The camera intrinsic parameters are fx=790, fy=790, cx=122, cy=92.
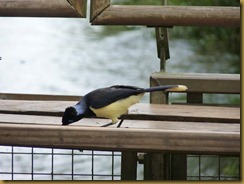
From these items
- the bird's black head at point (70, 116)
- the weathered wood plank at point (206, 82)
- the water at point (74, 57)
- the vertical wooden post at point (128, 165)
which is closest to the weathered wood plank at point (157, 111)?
the bird's black head at point (70, 116)

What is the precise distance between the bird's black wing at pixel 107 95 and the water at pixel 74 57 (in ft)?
12.6

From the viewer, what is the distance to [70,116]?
1893mm

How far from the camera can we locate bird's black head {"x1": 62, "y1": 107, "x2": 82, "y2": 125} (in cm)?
187

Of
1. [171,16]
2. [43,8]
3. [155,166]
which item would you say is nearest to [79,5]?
[43,8]

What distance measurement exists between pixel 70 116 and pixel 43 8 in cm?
44

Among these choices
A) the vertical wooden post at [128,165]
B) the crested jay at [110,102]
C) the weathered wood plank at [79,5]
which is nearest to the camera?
the crested jay at [110,102]

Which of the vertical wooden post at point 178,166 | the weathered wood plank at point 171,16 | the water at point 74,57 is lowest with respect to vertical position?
the vertical wooden post at point 178,166

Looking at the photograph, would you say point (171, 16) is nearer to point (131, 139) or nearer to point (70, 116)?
point (70, 116)

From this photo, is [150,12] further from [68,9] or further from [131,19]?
[68,9]

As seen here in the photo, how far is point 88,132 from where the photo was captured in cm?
155

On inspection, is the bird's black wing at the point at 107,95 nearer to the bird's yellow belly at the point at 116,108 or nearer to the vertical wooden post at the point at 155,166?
the bird's yellow belly at the point at 116,108

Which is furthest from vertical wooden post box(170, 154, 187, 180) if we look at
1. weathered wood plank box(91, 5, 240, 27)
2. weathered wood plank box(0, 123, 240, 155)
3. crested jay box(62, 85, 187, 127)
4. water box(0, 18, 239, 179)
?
water box(0, 18, 239, 179)

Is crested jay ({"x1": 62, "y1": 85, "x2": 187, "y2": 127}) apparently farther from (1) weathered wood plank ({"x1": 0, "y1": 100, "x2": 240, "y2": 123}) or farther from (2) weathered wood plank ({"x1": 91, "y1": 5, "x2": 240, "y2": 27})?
(2) weathered wood plank ({"x1": 91, "y1": 5, "x2": 240, "y2": 27})

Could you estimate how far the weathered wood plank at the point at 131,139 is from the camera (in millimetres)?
1532
